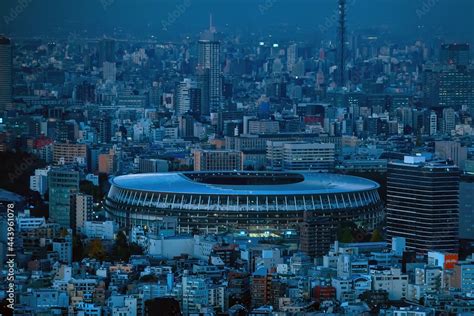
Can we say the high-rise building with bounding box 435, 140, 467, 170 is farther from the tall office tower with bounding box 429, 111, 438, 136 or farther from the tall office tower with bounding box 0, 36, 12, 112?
the tall office tower with bounding box 0, 36, 12, 112

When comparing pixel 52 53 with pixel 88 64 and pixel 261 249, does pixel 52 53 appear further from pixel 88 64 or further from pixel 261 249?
pixel 261 249

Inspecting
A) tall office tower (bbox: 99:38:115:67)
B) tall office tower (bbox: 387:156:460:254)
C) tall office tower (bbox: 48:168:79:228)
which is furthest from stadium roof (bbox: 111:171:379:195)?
tall office tower (bbox: 99:38:115:67)

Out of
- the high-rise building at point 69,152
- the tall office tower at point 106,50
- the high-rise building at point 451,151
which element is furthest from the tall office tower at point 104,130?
the high-rise building at point 451,151

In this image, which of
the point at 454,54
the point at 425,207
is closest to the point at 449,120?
the point at 454,54

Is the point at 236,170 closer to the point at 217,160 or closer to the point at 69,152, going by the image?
the point at 217,160

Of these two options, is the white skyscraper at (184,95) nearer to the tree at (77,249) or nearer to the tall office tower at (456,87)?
the tall office tower at (456,87)
